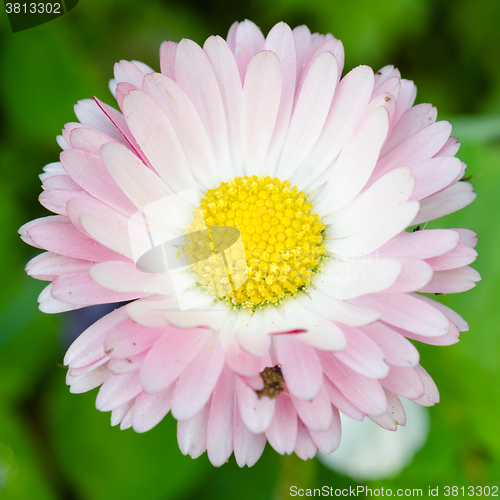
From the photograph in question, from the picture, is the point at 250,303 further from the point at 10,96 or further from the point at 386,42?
the point at 10,96

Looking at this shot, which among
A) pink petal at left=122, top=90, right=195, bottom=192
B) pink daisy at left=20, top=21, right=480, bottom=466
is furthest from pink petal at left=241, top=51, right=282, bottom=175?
pink petal at left=122, top=90, right=195, bottom=192

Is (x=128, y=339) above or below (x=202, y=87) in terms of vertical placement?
below

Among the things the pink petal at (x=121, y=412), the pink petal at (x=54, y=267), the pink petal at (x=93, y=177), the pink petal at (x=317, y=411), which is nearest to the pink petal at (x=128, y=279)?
the pink petal at (x=54, y=267)

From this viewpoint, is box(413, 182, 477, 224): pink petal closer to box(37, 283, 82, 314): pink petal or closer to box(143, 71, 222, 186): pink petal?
box(143, 71, 222, 186): pink petal

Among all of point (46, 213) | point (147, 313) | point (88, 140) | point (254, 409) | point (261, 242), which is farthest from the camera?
point (46, 213)

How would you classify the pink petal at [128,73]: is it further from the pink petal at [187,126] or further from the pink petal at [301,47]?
the pink petal at [301,47]

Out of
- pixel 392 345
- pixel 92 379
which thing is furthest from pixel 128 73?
pixel 392 345

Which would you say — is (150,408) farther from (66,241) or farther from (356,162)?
(356,162)
